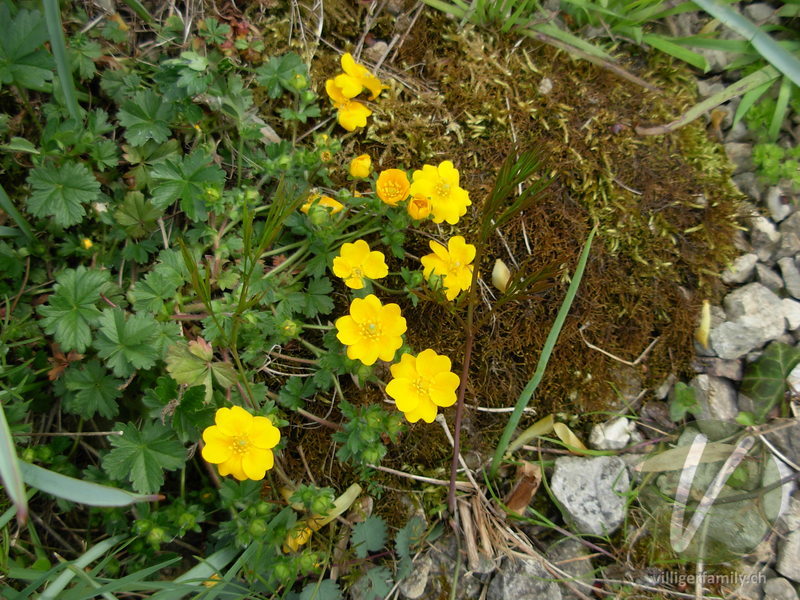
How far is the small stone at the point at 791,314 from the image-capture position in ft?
8.75

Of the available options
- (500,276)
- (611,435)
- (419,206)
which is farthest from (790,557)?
(419,206)

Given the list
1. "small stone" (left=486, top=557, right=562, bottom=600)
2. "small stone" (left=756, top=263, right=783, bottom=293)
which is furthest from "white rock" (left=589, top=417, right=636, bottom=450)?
"small stone" (left=756, top=263, right=783, bottom=293)

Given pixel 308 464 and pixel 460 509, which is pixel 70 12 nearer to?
pixel 308 464

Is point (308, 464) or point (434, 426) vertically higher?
point (434, 426)

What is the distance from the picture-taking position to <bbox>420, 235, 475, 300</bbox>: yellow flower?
226 cm

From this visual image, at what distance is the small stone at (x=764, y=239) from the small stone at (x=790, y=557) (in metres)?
1.24

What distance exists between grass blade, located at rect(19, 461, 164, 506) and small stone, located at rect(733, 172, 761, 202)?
292cm

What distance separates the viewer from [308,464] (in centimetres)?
Answer: 236

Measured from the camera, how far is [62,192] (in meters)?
2.16

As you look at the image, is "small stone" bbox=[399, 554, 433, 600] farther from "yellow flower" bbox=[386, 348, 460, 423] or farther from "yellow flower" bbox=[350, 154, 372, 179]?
"yellow flower" bbox=[350, 154, 372, 179]

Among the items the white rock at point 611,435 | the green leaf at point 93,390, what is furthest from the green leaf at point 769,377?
the green leaf at point 93,390

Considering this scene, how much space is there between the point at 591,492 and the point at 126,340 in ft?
6.13

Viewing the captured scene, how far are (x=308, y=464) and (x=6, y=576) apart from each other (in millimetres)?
1074

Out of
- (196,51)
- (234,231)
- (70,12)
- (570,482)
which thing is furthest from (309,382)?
(70,12)
